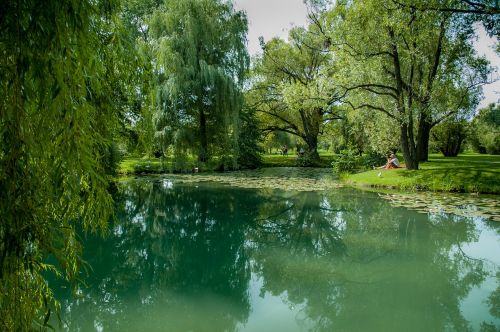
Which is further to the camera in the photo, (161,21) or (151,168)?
(151,168)

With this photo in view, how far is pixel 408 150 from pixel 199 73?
11507 millimetres

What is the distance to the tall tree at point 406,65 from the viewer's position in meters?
14.8

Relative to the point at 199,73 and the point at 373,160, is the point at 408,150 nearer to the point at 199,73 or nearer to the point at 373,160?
the point at 373,160

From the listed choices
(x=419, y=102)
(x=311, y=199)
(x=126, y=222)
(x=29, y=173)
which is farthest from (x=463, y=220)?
(x=29, y=173)

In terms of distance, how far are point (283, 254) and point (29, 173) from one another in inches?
230

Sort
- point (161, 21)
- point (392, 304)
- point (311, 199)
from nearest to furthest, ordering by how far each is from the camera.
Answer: point (392, 304)
point (311, 199)
point (161, 21)

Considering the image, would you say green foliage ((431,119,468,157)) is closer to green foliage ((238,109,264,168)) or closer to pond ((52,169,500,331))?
green foliage ((238,109,264,168))

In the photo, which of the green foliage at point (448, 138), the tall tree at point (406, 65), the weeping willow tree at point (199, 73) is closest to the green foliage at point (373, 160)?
the tall tree at point (406, 65)

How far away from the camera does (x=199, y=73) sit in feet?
65.8

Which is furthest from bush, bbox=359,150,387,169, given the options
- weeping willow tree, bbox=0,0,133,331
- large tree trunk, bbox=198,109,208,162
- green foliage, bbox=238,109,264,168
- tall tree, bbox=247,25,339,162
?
weeping willow tree, bbox=0,0,133,331

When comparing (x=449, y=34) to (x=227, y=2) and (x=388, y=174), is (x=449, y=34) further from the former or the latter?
(x=227, y=2)

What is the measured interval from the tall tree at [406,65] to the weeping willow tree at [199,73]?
699 cm

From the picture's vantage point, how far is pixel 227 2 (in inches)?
844

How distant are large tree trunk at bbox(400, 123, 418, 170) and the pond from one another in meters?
4.08
